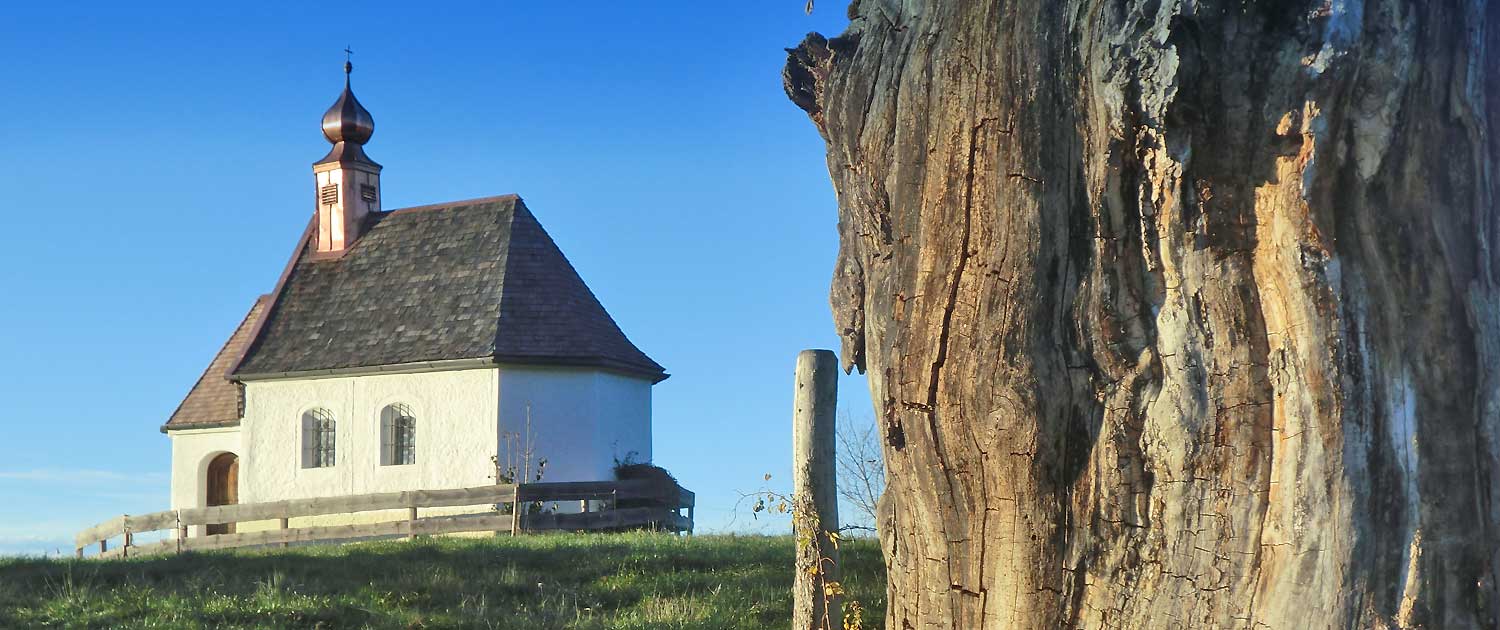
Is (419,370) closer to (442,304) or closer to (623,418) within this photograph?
(442,304)

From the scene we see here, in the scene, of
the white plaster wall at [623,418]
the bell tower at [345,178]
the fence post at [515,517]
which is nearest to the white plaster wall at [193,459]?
the bell tower at [345,178]

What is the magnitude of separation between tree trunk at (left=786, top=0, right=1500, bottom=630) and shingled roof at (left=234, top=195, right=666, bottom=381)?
72.3ft

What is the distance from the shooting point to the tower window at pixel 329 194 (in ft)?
106

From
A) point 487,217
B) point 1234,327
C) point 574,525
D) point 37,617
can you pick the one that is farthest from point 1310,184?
point 487,217

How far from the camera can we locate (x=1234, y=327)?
4855mm

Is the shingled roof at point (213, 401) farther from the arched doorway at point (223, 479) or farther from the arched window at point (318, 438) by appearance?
the arched window at point (318, 438)

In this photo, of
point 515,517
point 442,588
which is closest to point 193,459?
point 515,517

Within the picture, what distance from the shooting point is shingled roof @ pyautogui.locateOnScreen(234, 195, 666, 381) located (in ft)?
90.2

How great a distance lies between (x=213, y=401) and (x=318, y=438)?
5.05 metres

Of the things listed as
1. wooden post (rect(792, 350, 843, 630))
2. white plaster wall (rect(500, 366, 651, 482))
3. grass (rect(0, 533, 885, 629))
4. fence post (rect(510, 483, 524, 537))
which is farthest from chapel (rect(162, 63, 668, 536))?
wooden post (rect(792, 350, 843, 630))

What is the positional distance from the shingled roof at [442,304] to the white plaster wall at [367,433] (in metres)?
0.44

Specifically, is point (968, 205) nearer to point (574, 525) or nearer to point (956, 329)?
point (956, 329)

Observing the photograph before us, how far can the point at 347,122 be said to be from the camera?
1310 inches

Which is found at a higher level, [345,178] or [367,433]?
[345,178]
